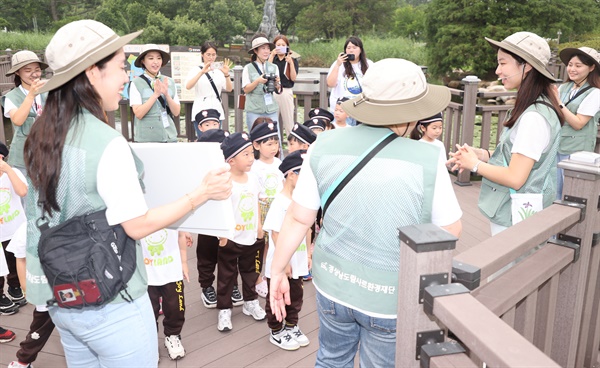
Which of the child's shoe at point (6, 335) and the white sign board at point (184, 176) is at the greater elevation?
the white sign board at point (184, 176)

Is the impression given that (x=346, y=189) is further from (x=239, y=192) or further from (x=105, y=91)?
(x=239, y=192)

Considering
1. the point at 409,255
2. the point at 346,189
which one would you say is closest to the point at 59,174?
the point at 346,189

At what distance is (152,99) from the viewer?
5406 millimetres

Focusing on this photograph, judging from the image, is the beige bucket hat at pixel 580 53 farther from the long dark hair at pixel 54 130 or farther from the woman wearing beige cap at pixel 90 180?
the long dark hair at pixel 54 130

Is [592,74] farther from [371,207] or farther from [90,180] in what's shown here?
[90,180]

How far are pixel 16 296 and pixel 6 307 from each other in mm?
134

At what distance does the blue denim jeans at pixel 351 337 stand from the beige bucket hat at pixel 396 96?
749 millimetres

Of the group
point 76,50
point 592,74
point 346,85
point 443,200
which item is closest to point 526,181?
point 443,200

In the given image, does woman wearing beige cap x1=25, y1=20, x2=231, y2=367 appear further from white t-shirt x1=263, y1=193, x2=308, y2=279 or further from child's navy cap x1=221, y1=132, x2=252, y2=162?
child's navy cap x1=221, y1=132, x2=252, y2=162

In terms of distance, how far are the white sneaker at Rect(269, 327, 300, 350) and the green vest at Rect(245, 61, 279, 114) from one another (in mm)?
3707

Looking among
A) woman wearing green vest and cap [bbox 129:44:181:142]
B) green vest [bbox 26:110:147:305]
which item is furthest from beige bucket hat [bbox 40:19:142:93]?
woman wearing green vest and cap [bbox 129:44:181:142]

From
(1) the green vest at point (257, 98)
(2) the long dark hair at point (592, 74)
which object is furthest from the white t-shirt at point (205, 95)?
(2) the long dark hair at point (592, 74)

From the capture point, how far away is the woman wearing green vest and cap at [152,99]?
17.6 ft

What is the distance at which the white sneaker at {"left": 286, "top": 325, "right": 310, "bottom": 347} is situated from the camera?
3592mm
